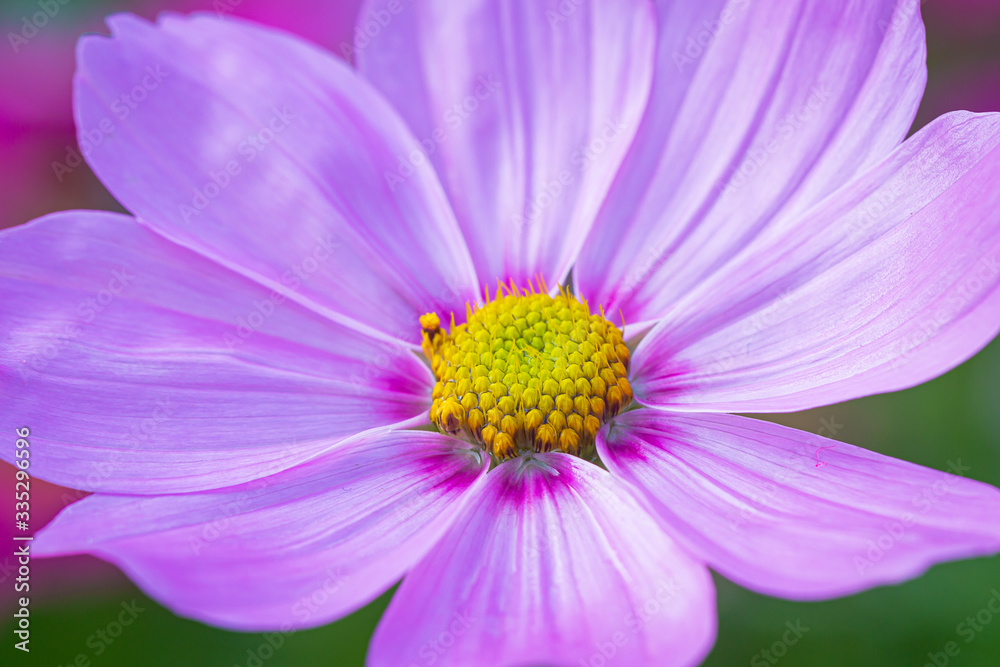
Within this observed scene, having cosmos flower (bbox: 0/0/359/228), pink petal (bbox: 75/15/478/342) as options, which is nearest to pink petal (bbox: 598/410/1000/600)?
pink petal (bbox: 75/15/478/342)

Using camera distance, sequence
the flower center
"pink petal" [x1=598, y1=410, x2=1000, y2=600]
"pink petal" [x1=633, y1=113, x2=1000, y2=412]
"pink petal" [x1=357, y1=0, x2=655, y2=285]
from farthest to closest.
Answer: "pink petal" [x1=357, y1=0, x2=655, y2=285]
the flower center
"pink petal" [x1=633, y1=113, x2=1000, y2=412]
"pink petal" [x1=598, y1=410, x2=1000, y2=600]

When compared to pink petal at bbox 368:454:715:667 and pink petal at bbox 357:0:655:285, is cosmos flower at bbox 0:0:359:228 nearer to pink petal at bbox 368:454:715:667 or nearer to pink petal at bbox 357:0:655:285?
pink petal at bbox 357:0:655:285

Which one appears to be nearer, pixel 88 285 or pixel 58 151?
pixel 88 285

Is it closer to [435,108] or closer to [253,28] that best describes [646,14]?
[435,108]

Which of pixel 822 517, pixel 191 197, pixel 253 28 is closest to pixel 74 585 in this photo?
pixel 191 197

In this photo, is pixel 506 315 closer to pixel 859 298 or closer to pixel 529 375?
pixel 529 375

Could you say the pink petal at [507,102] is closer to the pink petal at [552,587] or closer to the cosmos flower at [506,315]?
the cosmos flower at [506,315]

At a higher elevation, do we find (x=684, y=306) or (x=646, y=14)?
(x=646, y=14)
